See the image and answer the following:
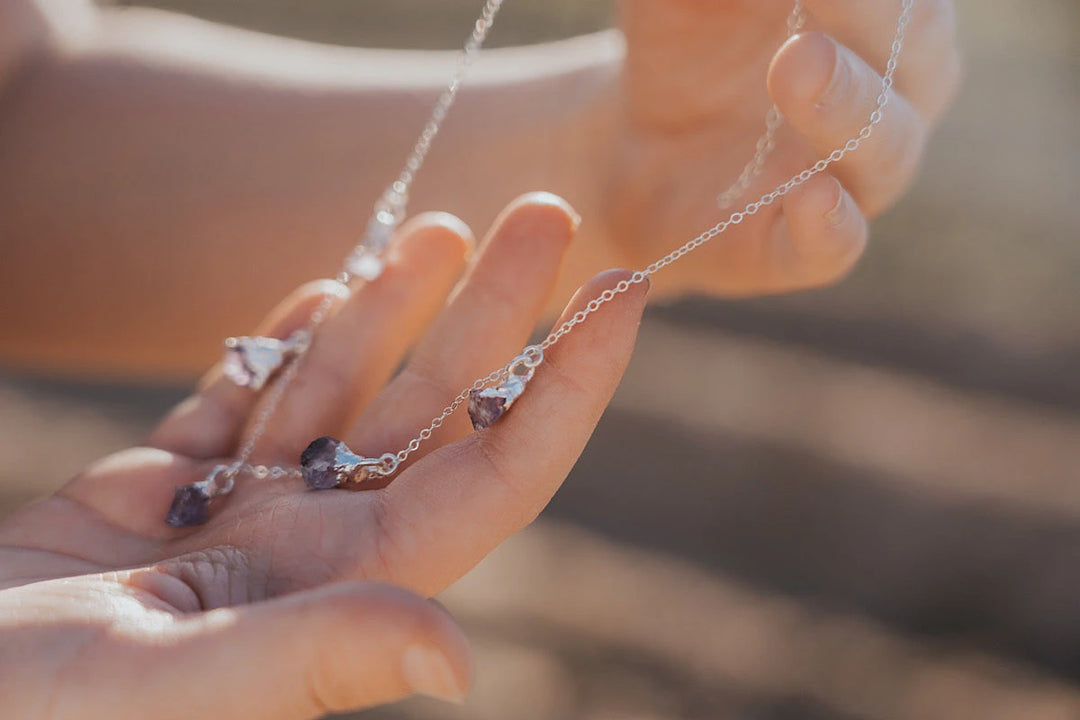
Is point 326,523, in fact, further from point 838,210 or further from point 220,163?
point 220,163

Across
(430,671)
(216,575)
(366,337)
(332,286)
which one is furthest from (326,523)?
(332,286)

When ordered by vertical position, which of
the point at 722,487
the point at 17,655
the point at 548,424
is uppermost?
the point at 722,487

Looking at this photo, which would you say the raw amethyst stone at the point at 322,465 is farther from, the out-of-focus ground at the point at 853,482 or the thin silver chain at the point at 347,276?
the out-of-focus ground at the point at 853,482

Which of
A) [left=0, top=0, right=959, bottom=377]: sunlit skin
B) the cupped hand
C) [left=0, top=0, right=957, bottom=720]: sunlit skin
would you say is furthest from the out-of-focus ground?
the cupped hand

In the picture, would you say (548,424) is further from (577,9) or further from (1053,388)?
(577,9)

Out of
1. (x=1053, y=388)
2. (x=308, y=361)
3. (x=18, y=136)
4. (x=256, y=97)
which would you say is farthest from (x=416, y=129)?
(x=1053, y=388)

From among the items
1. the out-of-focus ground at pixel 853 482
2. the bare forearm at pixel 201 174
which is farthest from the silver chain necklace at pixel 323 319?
the out-of-focus ground at pixel 853 482
